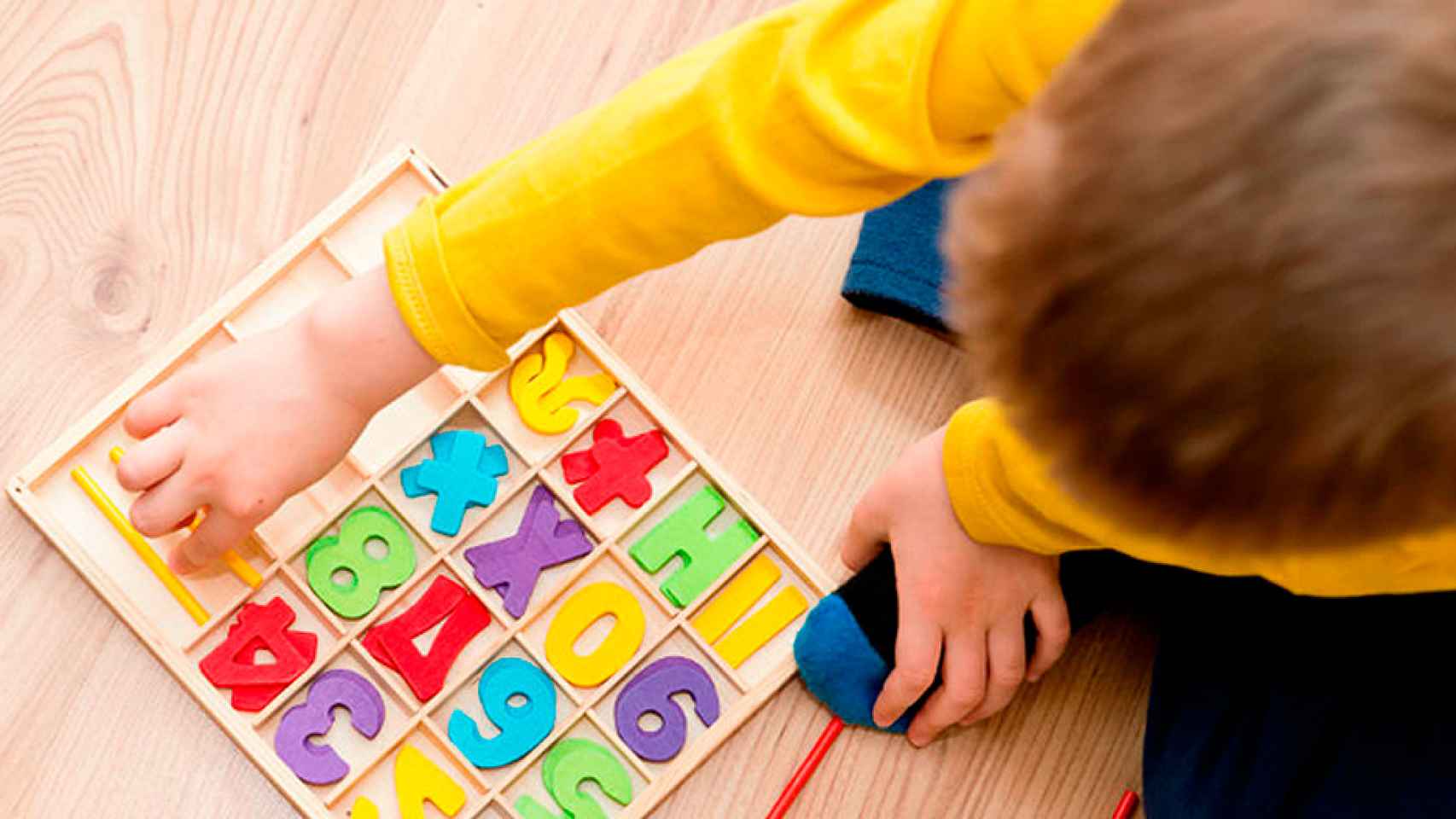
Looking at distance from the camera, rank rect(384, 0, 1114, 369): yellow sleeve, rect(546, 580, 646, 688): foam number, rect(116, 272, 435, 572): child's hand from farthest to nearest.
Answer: rect(546, 580, 646, 688): foam number < rect(116, 272, 435, 572): child's hand < rect(384, 0, 1114, 369): yellow sleeve

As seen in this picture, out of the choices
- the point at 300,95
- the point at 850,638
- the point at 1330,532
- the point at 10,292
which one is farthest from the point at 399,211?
the point at 1330,532

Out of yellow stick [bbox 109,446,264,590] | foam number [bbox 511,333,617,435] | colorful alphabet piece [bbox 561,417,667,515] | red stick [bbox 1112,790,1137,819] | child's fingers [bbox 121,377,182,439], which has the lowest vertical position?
red stick [bbox 1112,790,1137,819]

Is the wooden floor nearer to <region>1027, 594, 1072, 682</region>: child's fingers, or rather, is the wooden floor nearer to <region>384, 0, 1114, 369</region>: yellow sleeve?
<region>1027, 594, 1072, 682</region>: child's fingers

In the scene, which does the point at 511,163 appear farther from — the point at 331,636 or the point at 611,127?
the point at 331,636

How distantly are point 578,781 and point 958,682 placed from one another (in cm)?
21

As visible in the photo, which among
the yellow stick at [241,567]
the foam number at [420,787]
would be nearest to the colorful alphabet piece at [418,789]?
the foam number at [420,787]

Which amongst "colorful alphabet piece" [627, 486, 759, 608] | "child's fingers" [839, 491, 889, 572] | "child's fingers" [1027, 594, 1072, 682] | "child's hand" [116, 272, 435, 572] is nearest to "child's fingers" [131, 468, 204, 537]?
"child's hand" [116, 272, 435, 572]

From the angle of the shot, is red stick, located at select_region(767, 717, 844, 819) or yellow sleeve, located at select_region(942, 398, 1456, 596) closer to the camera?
yellow sleeve, located at select_region(942, 398, 1456, 596)

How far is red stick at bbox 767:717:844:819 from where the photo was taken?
762 mm

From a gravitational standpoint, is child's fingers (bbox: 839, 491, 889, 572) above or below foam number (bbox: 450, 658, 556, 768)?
below

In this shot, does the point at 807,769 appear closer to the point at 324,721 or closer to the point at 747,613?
the point at 747,613

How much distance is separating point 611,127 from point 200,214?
0.99 feet

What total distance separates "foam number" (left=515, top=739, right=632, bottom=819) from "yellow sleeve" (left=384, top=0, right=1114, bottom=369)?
0.74 feet

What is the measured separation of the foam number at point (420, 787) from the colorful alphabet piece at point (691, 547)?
153 millimetres
